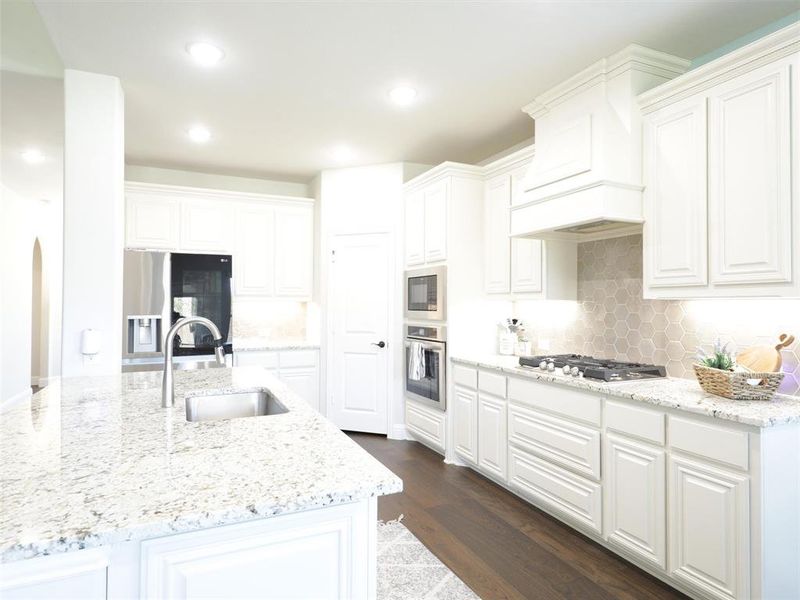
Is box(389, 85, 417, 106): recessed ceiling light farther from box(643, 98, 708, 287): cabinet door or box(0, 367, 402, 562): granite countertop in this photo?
box(0, 367, 402, 562): granite countertop

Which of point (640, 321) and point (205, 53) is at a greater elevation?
point (205, 53)

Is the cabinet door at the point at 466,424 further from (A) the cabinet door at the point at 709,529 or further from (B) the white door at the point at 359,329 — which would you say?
(A) the cabinet door at the point at 709,529

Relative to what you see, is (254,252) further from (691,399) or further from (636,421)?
(691,399)

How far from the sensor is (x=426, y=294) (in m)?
4.05

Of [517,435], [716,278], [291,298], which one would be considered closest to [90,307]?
[291,298]

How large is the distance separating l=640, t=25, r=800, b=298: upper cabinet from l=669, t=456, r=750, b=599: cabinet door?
2.68 ft

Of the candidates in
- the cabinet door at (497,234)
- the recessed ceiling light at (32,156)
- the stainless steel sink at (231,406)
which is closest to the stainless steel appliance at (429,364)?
the cabinet door at (497,234)

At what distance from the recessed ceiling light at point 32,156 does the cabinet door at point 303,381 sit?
2638 millimetres

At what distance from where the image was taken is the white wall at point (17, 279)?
2.35 m

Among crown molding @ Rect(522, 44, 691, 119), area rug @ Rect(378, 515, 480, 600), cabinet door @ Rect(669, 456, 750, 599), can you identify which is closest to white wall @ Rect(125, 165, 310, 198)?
crown molding @ Rect(522, 44, 691, 119)

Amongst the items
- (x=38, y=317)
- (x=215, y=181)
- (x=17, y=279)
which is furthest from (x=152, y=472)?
(x=215, y=181)

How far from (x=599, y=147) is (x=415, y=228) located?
77.0 inches

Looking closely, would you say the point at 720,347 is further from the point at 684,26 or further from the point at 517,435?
the point at 684,26

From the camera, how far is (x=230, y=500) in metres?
0.96
